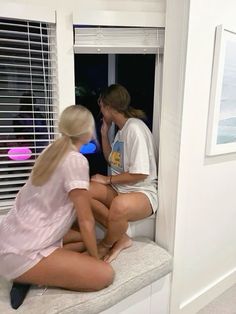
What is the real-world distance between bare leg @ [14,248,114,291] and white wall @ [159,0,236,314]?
62 centimetres

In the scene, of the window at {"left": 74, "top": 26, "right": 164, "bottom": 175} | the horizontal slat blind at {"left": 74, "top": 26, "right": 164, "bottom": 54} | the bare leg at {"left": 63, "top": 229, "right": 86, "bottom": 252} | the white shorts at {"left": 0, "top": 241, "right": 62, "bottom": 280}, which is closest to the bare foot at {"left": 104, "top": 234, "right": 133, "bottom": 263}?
the bare leg at {"left": 63, "top": 229, "right": 86, "bottom": 252}

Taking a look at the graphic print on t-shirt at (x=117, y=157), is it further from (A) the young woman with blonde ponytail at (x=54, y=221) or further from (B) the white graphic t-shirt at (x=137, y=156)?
(A) the young woman with blonde ponytail at (x=54, y=221)

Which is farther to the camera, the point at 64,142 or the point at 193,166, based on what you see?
the point at 193,166

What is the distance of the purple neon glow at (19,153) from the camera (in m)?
1.74

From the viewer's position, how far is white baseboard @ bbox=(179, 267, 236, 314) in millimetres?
2047

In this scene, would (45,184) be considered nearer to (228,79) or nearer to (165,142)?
(165,142)

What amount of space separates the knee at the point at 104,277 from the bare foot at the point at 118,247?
19cm

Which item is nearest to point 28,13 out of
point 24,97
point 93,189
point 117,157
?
point 24,97

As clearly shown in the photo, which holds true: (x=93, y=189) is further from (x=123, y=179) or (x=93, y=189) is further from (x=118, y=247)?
(x=118, y=247)

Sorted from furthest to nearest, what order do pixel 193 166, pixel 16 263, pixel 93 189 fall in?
1. pixel 93 189
2. pixel 193 166
3. pixel 16 263

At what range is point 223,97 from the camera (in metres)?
1.85

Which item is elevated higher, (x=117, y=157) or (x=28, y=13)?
(x=28, y=13)

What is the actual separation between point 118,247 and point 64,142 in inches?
31.1

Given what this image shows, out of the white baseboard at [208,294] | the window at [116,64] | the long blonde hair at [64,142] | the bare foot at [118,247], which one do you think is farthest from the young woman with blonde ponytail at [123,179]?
the white baseboard at [208,294]
